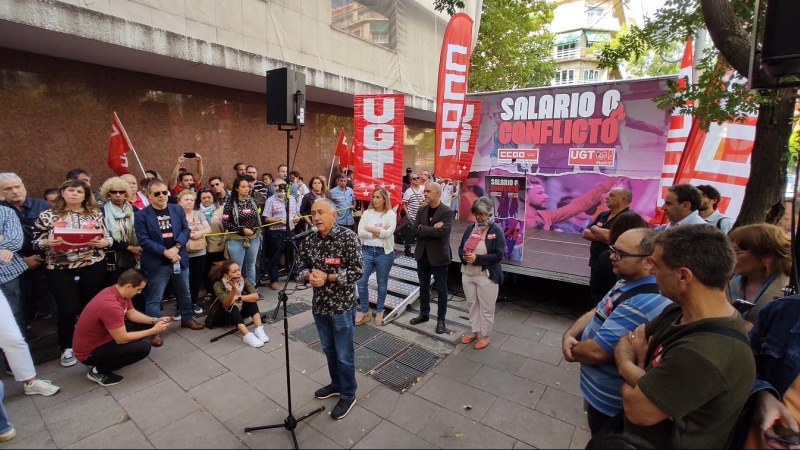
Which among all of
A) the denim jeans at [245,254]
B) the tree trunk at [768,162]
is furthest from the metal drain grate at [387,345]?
the tree trunk at [768,162]

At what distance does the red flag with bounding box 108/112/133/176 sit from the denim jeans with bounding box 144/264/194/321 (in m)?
2.68

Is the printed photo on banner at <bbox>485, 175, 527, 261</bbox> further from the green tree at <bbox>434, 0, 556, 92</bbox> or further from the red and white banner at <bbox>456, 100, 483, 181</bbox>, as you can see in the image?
the green tree at <bbox>434, 0, 556, 92</bbox>

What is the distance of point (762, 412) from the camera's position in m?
1.63

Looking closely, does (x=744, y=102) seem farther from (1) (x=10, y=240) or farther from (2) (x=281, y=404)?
(1) (x=10, y=240)

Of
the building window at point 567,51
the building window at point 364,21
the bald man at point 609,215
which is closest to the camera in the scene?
the bald man at point 609,215

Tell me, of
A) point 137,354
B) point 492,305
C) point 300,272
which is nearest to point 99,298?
point 137,354

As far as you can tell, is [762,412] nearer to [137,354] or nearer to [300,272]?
[300,272]

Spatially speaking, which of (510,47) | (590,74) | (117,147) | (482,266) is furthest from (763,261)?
(590,74)

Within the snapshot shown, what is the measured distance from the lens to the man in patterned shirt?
3.24m

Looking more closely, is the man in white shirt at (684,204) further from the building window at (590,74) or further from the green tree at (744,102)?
the building window at (590,74)

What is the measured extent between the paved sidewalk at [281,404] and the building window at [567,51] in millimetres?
47497

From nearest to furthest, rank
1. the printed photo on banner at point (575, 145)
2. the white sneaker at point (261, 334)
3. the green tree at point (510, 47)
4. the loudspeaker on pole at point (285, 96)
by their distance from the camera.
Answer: the loudspeaker on pole at point (285, 96) → the white sneaker at point (261, 334) → the printed photo on banner at point (575, 145) → the green tree at point (510, 47)

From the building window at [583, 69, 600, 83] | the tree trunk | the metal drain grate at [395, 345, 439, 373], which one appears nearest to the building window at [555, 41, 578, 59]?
the building window at [583, 69, 600, 83]

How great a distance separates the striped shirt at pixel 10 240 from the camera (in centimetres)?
362
